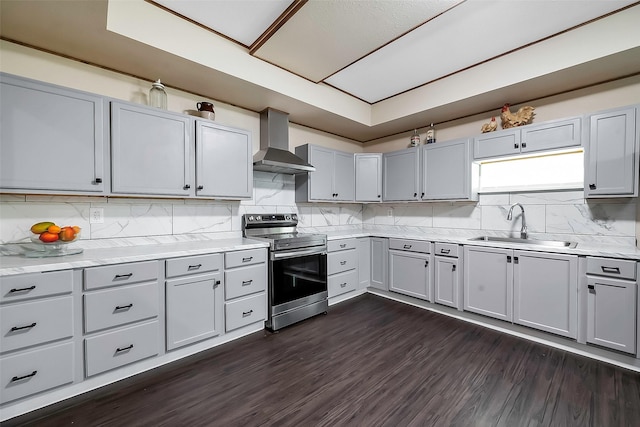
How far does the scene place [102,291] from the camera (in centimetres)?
188

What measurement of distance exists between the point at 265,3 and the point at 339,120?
6.01 ft

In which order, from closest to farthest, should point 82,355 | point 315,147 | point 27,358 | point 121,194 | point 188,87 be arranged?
point 27,358
point 82,355
point 121,194
point 188,87
point 315,147

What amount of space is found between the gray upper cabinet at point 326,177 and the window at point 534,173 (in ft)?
5.70

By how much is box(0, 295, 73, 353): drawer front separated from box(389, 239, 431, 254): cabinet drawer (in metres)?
3.25

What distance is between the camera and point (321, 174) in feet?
12.4

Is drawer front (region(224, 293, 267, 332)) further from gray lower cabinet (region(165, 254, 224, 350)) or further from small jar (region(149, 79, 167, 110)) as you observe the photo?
small jar (region(149, 79, 167, 110))

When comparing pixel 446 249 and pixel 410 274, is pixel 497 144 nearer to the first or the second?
pixel 446 249

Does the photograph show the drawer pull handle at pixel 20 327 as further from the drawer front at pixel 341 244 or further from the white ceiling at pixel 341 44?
the drawer front at pixel 341 244

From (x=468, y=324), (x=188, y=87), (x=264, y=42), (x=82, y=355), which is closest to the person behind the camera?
(x=82, y=355)

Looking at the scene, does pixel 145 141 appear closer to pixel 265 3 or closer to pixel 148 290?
pixel 148 290

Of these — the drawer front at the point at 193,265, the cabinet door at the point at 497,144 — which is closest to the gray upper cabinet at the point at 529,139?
the cabinet door at the point at 497,144

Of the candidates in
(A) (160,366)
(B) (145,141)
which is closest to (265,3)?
(B) (145,141)

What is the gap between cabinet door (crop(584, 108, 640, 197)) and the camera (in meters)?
2.28

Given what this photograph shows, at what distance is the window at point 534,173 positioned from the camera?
2793mm
